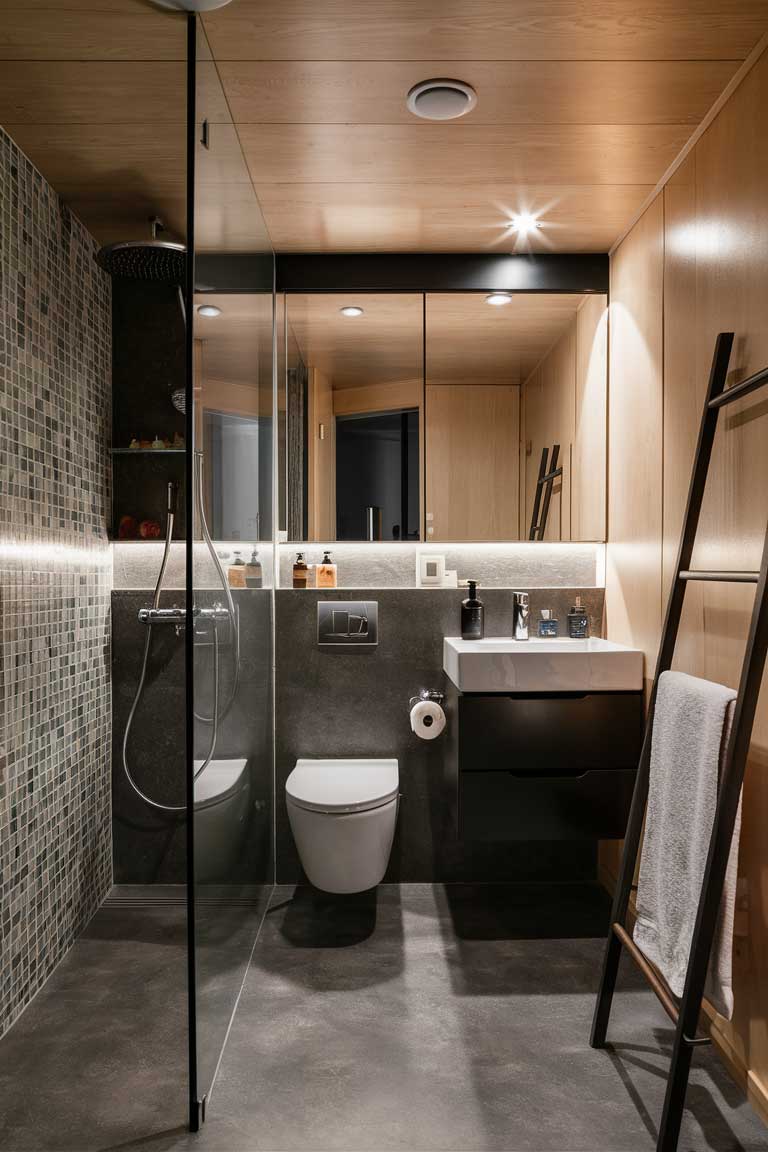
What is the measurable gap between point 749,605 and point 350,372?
1725 mm

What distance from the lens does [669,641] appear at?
1.98 m

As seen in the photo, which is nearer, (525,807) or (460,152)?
(460,152)

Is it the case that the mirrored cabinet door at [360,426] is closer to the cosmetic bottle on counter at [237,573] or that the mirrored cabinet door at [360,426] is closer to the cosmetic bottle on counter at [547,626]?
the cosmetic bottle on counter at [547,626]

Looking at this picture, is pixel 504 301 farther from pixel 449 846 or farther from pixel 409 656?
pixel 449 846

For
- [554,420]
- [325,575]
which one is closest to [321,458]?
[325,575]

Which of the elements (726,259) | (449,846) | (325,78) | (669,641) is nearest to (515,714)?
(669,641)

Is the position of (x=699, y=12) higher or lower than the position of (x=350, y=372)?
higher

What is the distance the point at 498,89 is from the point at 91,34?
36.2 inches

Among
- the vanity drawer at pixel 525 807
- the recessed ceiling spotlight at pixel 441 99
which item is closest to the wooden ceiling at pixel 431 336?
the recessed ceiling spotlight at pixel 441 99

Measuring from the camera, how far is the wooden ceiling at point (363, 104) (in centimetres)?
167

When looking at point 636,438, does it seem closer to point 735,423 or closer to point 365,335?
point 735,423

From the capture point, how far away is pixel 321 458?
9.71ft

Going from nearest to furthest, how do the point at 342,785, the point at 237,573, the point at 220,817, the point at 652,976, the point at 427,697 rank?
the point at 652,976 < the point at 220,817 < the point at 237,573 < the point at 342,785 < the point at 427,697

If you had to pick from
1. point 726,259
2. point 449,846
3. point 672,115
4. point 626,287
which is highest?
point 672,115
